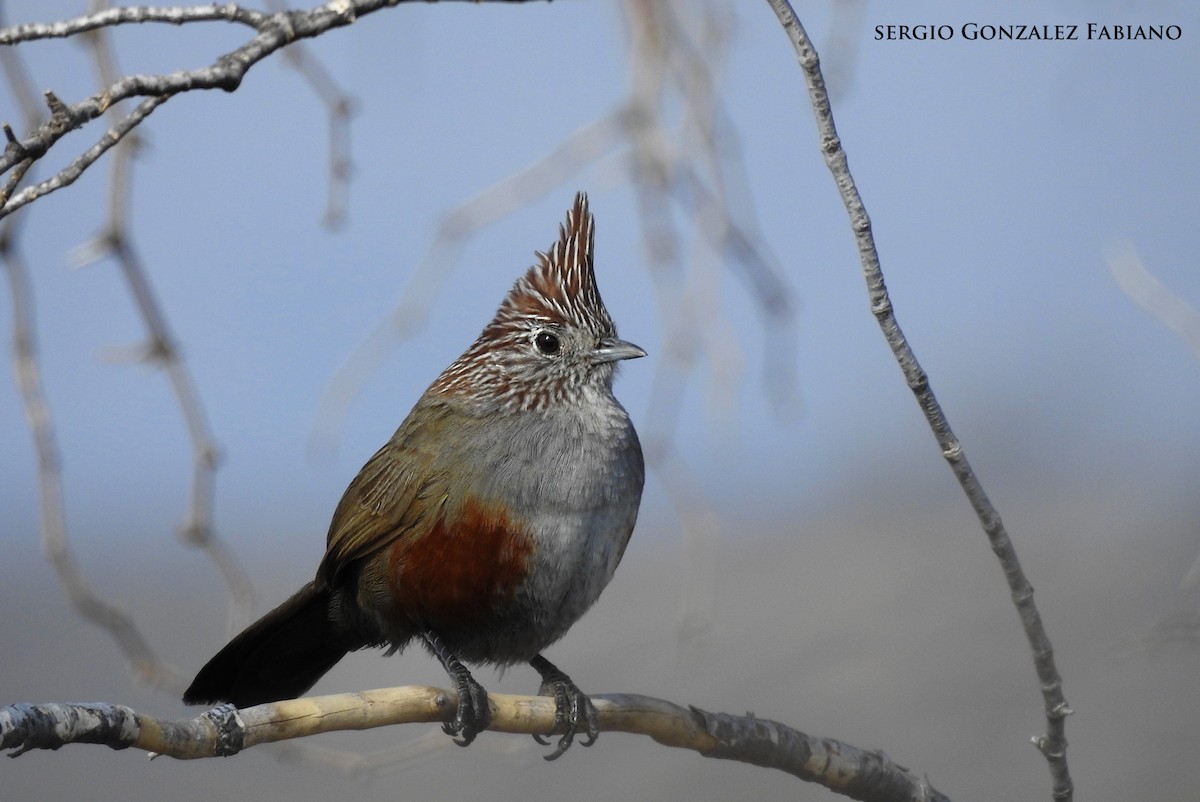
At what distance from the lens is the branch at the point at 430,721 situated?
254 centimetres

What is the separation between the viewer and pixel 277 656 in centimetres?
450

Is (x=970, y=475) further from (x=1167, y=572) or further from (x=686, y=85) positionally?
(x=1167, y=572)

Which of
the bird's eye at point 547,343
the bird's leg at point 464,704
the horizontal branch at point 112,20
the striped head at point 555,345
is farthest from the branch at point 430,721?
the horizontal branch at point 112,20

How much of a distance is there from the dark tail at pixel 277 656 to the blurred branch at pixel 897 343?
2.26 metres

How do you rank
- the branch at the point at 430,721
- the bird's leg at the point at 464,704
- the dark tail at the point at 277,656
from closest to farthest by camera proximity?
the branch at the point at 430,721
the bird's leg at the point at 464,704
the dark tail at the point at 277,656

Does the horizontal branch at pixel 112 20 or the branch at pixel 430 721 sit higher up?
the horizontal branch at pixel 112 20

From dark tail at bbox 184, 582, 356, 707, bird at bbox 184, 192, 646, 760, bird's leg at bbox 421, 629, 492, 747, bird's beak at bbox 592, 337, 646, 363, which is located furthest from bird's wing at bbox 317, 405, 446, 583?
bird's beak at bbox 592, 337, 646, 363

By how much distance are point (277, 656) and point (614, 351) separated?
1.52 metres

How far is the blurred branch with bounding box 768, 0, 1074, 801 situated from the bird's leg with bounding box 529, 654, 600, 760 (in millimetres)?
1452

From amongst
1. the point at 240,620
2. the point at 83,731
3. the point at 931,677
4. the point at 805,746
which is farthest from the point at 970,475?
the point at 931,677

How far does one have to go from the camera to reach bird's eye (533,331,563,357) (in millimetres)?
A: 4480

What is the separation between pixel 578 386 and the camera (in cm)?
440

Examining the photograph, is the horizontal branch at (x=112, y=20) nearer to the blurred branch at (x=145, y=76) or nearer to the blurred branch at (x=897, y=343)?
the blurred branch at (x=145, y=76)

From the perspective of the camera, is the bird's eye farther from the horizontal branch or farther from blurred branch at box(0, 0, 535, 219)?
the horizontal branch
